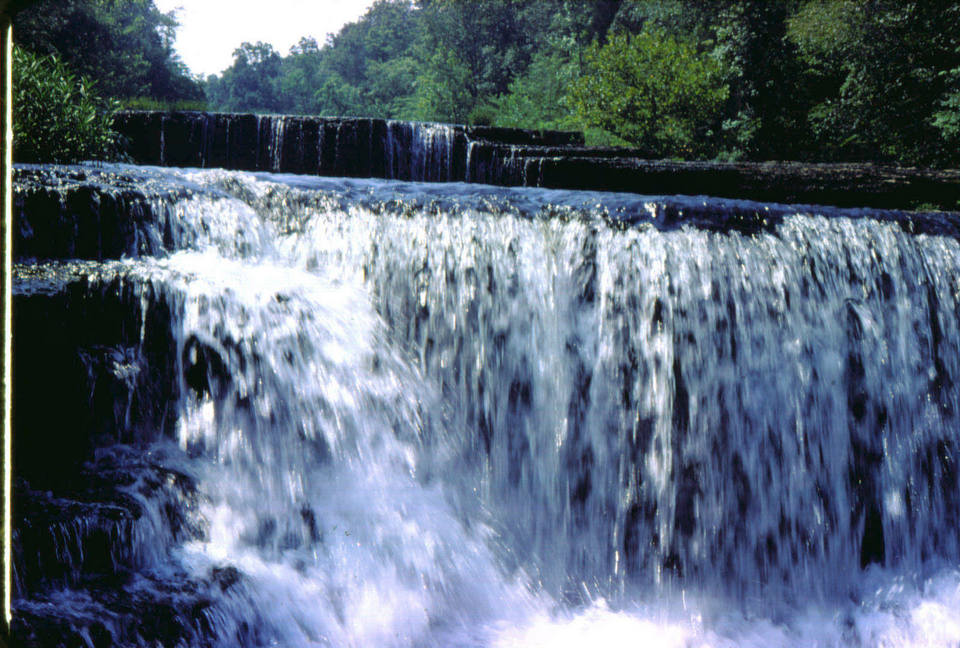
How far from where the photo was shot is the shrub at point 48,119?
21.7 ft

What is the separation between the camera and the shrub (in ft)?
21.7

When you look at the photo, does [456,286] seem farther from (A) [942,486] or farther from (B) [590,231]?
(A) [942,486]

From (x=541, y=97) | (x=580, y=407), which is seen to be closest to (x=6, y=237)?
(x=580, y=407)

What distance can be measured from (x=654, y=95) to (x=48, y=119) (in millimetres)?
12903

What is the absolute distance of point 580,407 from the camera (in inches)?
177

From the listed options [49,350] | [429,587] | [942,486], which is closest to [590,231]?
[429,587]

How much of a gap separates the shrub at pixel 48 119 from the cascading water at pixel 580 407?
116 inches

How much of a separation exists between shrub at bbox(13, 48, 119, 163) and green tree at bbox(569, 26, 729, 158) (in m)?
11.9

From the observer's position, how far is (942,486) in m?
4.60

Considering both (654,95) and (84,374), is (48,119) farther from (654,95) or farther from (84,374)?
(654,95)

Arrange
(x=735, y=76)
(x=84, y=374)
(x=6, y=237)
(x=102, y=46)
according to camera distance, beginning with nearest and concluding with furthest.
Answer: (x=6, y=237) → (x=84, y=374) → (x=735, y=76) → (x=102, y=46)

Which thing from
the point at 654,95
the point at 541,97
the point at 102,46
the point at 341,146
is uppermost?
the point at 102,46

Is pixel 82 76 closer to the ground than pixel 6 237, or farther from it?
farther from it

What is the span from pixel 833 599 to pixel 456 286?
3.00 meters
